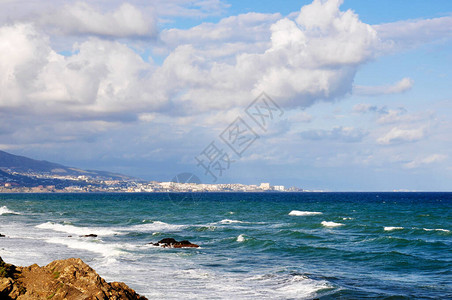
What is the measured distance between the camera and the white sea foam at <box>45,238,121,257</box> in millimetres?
37934

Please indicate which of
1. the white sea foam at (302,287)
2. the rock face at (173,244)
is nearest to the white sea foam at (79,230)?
the rock face at (173,244)

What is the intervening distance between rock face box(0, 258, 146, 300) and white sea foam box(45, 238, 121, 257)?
20.8 m

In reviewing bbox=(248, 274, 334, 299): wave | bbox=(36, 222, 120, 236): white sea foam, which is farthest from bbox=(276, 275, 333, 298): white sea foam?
bbox=(36, 222, 120, 236): white sea foam

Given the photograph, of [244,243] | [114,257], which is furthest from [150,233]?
[114,257]

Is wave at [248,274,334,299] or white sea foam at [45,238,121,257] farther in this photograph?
white sea foam at [45,238,121,257]

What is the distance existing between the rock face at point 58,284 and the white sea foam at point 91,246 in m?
20.8

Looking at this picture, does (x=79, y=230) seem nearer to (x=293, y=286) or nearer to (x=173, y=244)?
(x=173, y=244)

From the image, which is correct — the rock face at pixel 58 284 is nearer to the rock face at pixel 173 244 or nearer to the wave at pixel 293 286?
the wave at pixel 293 286

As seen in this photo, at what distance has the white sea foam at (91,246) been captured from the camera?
3793 cm

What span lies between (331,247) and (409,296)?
18239mm

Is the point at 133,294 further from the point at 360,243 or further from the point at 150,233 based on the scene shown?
the point at 150,233

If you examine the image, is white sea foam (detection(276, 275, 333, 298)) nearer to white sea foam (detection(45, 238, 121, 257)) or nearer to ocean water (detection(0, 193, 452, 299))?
ocean water (detection(0, 193, 452, 299))

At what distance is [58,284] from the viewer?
50.0 feet

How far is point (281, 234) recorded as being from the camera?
177 feet
